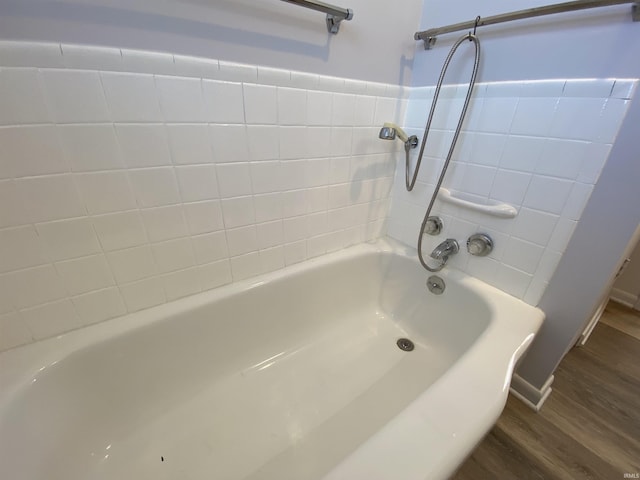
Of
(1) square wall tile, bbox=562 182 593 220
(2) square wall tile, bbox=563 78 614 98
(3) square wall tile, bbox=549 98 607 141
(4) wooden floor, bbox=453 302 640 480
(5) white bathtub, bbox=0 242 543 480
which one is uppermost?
(2) square wall tile, bbox=563 78 614 98

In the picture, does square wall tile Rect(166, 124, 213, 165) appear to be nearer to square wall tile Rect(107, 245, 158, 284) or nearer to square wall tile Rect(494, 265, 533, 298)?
square wall tile Rect(107, 245, 158, 284)

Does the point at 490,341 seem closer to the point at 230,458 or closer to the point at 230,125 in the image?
the point at 230,458

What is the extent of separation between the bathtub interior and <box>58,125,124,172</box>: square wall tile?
0.49 meters

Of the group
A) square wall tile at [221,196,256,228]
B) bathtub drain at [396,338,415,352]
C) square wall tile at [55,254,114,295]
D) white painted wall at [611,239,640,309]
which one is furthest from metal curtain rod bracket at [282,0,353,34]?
white painted wall at [611,239,640,309]

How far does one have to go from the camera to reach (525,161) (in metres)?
0.85

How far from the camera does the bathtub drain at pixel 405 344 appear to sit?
1216mm

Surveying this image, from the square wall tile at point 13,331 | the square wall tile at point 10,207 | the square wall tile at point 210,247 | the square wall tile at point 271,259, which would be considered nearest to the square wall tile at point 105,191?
the square wall tile at point 10,207

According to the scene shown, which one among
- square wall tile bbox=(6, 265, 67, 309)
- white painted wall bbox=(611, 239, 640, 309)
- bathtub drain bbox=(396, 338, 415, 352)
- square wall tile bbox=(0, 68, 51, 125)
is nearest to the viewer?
square wall tile bbox=(0, 68, 51, 125)

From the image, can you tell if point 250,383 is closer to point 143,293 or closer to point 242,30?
point 143,293

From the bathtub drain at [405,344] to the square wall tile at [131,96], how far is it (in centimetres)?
128

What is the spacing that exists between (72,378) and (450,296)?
51.9 inches

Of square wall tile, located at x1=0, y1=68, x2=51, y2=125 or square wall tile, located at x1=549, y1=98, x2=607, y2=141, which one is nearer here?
square wall tile, located at x1=0, y1=68, x2=51, y2=125

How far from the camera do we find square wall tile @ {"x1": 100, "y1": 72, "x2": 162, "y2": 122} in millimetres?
612

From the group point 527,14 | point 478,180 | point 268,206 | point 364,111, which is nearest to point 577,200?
point 478,180
